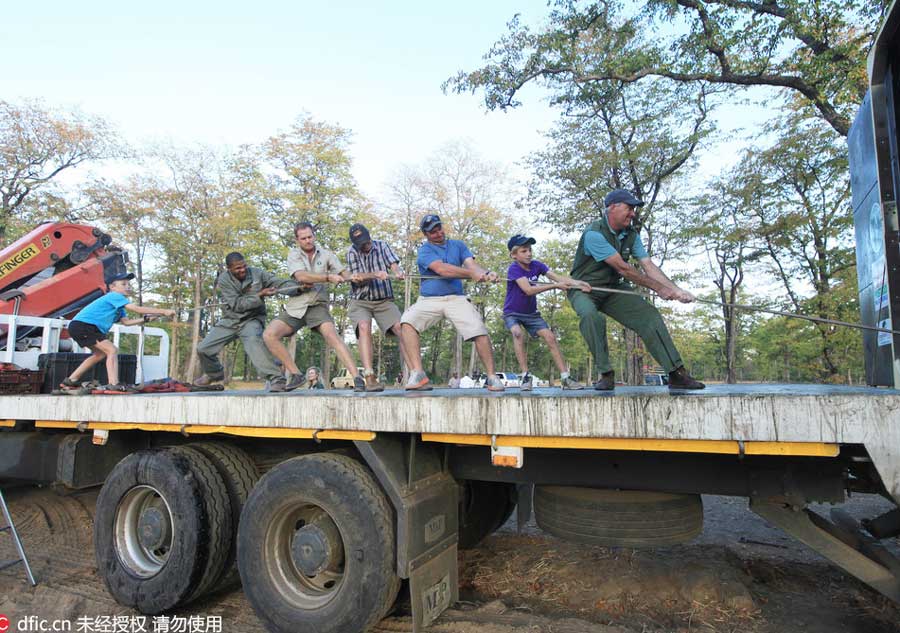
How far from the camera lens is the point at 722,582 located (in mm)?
3744

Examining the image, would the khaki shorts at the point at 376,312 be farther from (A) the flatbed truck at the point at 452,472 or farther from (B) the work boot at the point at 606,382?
(B) the work boot at the point at 606,382

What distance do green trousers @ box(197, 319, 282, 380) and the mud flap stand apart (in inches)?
107

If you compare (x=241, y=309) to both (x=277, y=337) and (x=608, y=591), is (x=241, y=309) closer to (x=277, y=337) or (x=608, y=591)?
(x=277, y=337)

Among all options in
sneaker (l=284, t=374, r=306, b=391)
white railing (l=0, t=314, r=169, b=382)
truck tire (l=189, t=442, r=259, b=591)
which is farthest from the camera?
white railing (l=0, t=314, r=169, b=382)

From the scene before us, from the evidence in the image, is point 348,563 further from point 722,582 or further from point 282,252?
→ point 282,252

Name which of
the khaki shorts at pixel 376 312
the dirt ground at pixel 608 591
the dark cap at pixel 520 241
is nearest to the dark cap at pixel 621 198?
the dark cap at pixel 520 241

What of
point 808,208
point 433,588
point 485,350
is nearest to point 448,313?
point 485,350

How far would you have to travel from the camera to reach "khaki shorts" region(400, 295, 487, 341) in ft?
13.6

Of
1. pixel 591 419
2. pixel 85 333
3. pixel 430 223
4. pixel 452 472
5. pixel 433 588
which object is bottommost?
pixel 433 588

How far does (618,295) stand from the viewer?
12.2 ft

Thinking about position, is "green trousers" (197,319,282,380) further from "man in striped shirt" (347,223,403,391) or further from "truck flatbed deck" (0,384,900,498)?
"truck flatbed deck" (0,384,900,498)

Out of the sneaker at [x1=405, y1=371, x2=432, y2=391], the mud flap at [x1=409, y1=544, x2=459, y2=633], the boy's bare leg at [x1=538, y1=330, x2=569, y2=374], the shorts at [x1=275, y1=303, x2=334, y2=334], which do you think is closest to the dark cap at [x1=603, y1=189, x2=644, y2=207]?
the sneaker at [x1=405, y1=371, x2=432, y2=391]

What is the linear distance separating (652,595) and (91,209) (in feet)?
82.0

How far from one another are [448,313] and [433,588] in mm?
1940
